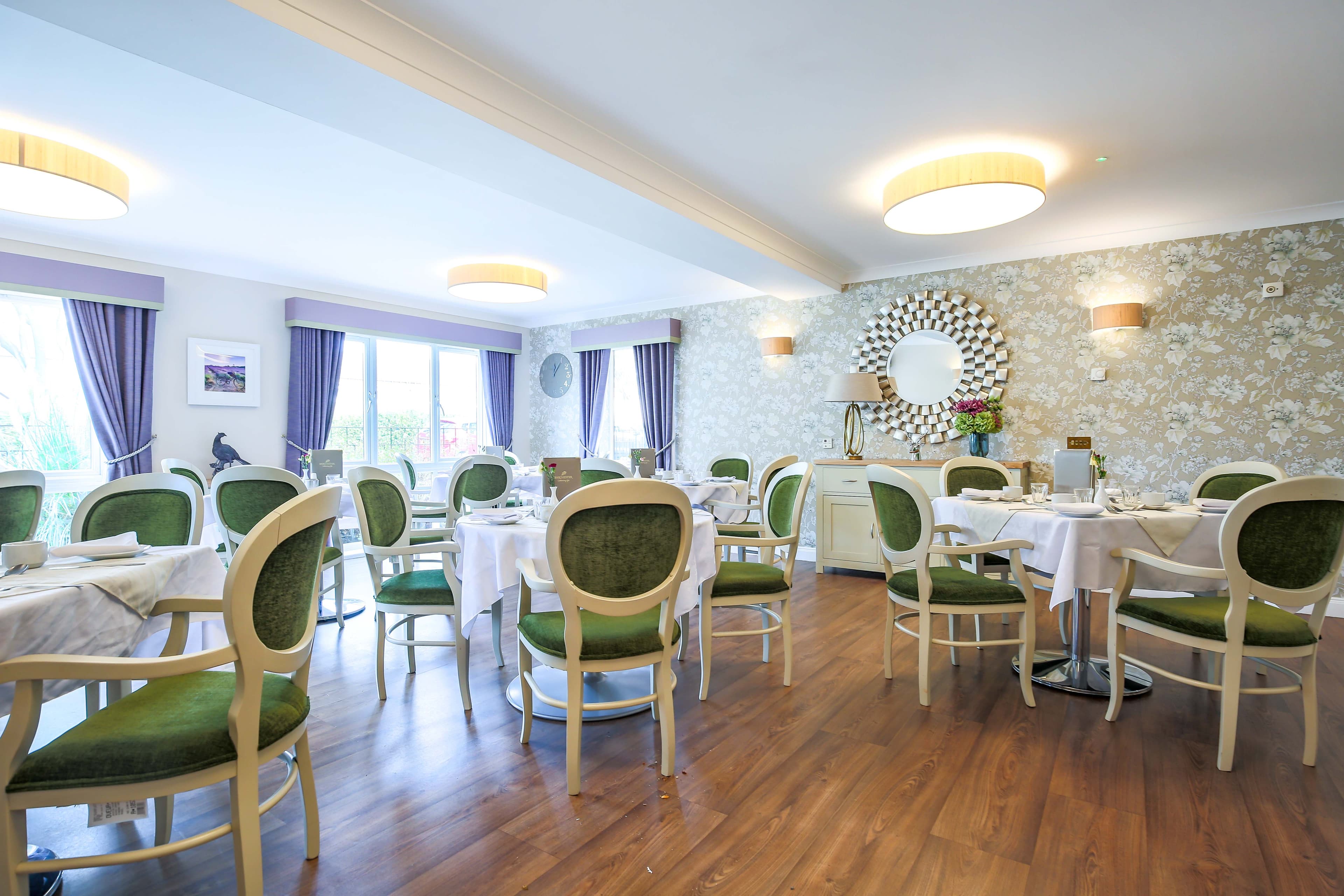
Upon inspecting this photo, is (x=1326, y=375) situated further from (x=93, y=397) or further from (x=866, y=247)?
(x=93, y=397)

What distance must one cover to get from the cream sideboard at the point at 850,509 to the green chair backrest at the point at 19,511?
5099 mm

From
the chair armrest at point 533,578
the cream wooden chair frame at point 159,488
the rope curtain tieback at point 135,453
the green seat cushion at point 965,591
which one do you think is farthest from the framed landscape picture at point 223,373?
the green seat cushion at point 965,591

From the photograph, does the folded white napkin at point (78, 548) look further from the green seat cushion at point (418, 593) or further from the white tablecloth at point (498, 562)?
the white tablecloth at point (498, 562)

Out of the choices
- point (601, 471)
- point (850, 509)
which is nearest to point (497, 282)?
point (601, 471)

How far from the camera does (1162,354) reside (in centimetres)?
495

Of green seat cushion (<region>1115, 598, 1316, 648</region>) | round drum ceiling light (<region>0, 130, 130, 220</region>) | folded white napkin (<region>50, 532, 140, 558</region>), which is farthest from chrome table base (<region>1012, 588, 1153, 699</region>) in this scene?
round drum ceiling light (<region>0, 130, 130, 220</region>)

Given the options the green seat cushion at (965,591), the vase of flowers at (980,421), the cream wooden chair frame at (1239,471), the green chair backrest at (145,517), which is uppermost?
the vase of flowers at (980,421)

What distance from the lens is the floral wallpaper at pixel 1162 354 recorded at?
4516 millimetres

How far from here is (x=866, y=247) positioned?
5.47m

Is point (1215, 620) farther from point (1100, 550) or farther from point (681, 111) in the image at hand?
point (681, 111)

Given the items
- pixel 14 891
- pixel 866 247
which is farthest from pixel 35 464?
pixel 866 247

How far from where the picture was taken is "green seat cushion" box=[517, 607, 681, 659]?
2.20 m

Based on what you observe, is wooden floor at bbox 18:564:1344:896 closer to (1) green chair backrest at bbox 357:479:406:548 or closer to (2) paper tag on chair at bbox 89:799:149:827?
(2) paper tag on chair at bbox 89:799:149:827

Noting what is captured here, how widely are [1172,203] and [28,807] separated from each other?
6.08m
